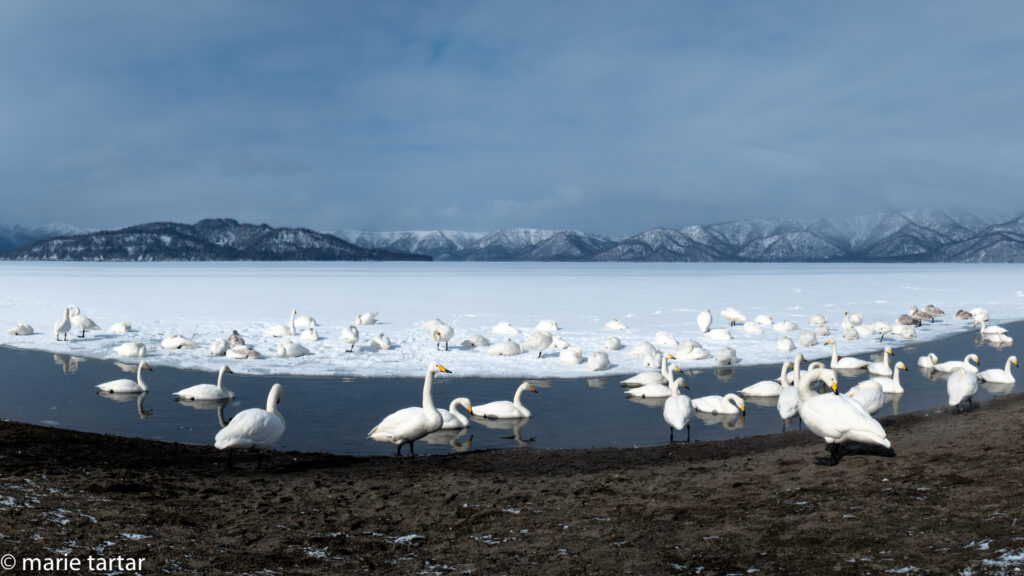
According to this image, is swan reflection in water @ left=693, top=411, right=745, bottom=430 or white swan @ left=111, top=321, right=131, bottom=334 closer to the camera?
swan reflection in water @ left=693, top=411, right=745, bottom=430

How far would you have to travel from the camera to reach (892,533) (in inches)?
255

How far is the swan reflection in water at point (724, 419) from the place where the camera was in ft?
46.4

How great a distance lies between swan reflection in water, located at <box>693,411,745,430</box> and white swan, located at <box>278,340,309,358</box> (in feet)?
43.0

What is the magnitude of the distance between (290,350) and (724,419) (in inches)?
542

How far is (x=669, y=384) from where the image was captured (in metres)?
17.4

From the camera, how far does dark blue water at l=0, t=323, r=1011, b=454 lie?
1322 cm

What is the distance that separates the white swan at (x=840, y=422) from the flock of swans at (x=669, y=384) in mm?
13

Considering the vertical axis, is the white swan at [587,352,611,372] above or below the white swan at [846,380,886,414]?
below

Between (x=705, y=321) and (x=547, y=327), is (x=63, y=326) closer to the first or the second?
(x=547, y=327)

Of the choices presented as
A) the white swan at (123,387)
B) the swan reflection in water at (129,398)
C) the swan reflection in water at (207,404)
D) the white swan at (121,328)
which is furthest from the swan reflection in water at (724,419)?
the white swan at (121,328)

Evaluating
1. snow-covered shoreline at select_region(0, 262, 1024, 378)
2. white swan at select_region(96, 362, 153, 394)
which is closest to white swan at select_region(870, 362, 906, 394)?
snow-covered shoreline at select_region(0, 262, 1024, 378)

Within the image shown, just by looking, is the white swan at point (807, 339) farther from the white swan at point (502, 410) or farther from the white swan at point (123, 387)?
the white swan at point (123, 387)

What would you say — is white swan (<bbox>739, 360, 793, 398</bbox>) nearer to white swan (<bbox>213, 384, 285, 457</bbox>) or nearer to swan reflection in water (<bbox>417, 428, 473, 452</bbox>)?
swan reflection in water (<bbox>417, 428, 473, 452</bbox>)

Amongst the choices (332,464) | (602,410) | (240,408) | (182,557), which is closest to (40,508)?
(182,557)
